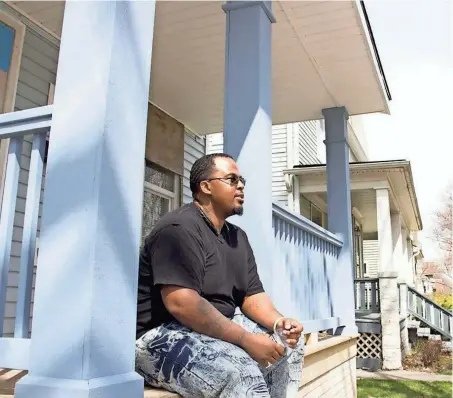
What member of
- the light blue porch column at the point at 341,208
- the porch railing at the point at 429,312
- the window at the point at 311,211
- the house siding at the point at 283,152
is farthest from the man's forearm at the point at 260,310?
the porch railing at the point at 429,312

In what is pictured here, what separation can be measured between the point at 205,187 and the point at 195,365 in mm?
834

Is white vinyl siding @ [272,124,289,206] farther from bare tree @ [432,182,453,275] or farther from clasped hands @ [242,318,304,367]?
bare tree @ [432,182,453,275]

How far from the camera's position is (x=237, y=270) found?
88.2 inches

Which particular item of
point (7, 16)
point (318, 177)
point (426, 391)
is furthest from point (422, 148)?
point (7, 16)

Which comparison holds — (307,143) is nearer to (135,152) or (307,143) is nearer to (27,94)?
(27,94)

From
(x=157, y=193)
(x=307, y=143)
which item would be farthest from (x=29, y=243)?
(x=307, y=143)

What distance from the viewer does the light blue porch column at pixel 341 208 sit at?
542 cm

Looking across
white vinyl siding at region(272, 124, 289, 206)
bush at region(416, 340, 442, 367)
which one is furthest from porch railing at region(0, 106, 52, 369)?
white vinyl siding at region(272, 124, 289, 206)

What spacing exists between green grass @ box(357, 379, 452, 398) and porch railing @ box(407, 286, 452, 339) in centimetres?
372

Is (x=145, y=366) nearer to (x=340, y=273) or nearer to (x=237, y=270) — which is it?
(x=237, y=270)

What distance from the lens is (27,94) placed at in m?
4.59

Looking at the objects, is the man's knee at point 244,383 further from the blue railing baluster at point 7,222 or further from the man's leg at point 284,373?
the blue railing baluster at point 7,222

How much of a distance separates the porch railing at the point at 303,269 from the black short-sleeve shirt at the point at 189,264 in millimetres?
1269

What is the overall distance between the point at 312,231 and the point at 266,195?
4.50 feet
